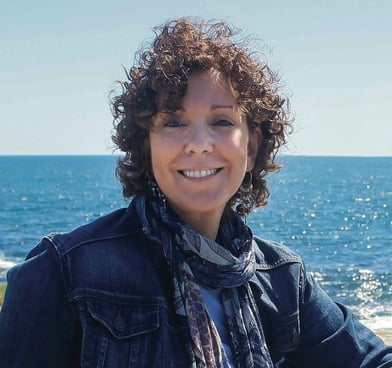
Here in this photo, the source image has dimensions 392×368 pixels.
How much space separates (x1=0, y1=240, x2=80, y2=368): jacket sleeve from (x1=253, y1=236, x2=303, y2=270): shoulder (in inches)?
36.0

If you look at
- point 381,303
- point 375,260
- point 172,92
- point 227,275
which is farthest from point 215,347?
point 375,260

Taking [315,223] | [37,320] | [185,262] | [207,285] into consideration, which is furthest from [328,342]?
[315,223]

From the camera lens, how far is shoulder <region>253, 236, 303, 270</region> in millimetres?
2852

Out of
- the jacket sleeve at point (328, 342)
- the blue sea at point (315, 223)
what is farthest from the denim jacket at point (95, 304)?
the blue sea at point (315, 223)

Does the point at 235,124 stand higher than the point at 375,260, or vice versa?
the point at 235,124

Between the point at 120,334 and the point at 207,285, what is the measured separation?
15.5 inches

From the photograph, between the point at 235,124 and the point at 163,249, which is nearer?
the point at 163,249

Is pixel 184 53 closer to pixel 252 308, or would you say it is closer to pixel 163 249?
pixel 163 249

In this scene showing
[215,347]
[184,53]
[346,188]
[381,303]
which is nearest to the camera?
[215,347]

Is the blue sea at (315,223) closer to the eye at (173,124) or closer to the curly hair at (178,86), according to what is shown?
the curly hair at (178,86)

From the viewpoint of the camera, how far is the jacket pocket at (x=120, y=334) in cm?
218

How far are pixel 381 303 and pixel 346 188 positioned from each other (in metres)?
73.6

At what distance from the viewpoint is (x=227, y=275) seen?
250 centimetres

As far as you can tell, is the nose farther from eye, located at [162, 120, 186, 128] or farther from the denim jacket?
the denim jacket
